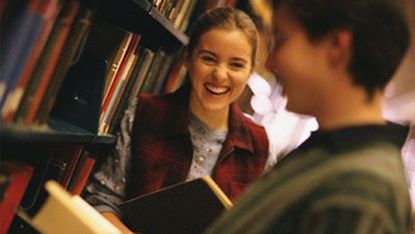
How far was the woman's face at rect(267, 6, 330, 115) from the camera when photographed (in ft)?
2.97

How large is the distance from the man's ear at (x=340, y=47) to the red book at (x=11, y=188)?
2.44ft

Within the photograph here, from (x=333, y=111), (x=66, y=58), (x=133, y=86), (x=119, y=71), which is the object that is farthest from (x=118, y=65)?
(x=333, y=111)

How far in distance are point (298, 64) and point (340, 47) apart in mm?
79

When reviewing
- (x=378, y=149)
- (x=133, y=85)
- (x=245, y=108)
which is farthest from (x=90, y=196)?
(x=245, y=108)

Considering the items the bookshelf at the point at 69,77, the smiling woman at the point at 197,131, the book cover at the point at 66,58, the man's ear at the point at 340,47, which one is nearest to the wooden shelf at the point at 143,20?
the bookshelf at the point at 69,77

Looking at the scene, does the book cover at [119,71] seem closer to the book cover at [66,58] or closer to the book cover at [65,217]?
the book cover at [66,58]

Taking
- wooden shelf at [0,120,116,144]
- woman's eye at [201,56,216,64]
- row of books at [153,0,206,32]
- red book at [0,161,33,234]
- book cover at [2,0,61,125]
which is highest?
row of books at [153,0,206,32]

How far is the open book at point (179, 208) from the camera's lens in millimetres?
1294

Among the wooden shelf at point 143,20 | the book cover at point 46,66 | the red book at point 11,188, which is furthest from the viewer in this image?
the wooden shelf at point 143,20

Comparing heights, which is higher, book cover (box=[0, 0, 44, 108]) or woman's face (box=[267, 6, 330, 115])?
woman's face (box=[267, 6, 330, 115])

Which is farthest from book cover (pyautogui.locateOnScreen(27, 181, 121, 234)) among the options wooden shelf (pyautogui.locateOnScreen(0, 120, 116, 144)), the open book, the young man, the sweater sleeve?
the sweater sleeve

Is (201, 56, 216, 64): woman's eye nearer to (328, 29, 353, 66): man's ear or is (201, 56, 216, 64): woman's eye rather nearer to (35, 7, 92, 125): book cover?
(35, 7, 92, 125): book cover

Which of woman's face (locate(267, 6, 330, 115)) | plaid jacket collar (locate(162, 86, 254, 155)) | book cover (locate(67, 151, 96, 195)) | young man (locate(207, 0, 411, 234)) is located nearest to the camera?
young man (locate(207, 0, 411, 234))

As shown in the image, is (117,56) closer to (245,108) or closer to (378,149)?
(378,149)
